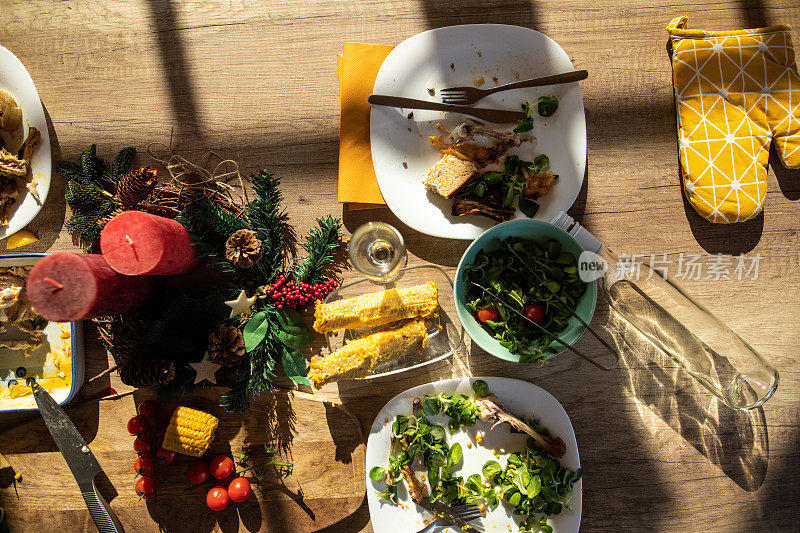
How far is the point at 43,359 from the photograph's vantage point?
1453 millimetres

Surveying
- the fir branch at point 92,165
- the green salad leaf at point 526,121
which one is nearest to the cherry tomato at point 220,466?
the fir branch at point 92,165

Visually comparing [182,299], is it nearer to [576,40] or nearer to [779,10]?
[576,40]

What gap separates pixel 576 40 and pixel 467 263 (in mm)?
807

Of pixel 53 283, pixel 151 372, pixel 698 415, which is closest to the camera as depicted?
pixel 53 283

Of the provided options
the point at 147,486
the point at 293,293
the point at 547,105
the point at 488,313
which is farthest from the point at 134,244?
the point at 547,105

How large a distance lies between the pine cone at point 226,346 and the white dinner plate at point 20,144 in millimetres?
737

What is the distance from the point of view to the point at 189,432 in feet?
4.40

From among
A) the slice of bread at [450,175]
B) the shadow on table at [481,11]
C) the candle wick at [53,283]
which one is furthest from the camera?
the shadow on table at [481,11]

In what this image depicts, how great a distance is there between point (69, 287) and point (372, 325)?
0.76 metres

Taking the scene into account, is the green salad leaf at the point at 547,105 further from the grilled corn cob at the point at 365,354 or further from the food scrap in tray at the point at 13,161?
the food scrap in tray at the point at 13,161

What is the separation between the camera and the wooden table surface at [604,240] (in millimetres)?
1454

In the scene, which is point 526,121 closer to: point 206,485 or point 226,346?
point 226,346

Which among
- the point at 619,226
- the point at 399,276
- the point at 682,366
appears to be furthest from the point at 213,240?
the point at 682,366

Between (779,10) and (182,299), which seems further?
(779,10)
